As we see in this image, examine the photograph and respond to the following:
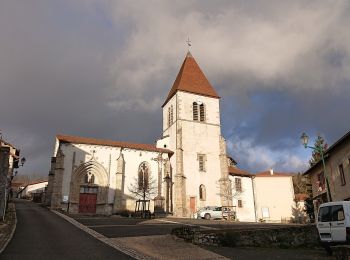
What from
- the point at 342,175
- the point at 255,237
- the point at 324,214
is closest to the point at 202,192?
the point at 342,175

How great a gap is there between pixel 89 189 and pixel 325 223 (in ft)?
91.3

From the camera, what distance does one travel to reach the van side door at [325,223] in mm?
13555

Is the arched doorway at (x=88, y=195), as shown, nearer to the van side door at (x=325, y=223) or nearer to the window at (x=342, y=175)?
the window at (x=342, y=175)

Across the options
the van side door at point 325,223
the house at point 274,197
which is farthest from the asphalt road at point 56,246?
the house at point 274,197

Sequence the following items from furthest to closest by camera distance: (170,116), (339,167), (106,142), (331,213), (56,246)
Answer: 1. (170,116)
2. (106,142)
3. (339,167)
4. (331,213)
5. (56,246)

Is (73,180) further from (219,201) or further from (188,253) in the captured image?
(188,253)

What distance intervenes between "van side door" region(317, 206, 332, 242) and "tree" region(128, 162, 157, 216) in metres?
25.2

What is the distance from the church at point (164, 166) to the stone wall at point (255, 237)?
20552 millimetres

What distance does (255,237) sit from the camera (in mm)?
16453

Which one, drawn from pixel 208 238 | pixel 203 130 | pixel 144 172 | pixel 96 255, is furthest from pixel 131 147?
pixel 96 255

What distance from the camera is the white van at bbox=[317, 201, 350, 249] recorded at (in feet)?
42.2

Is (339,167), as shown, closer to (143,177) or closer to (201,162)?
(201,162)

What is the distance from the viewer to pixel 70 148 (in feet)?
120

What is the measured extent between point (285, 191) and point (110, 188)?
26036mm
